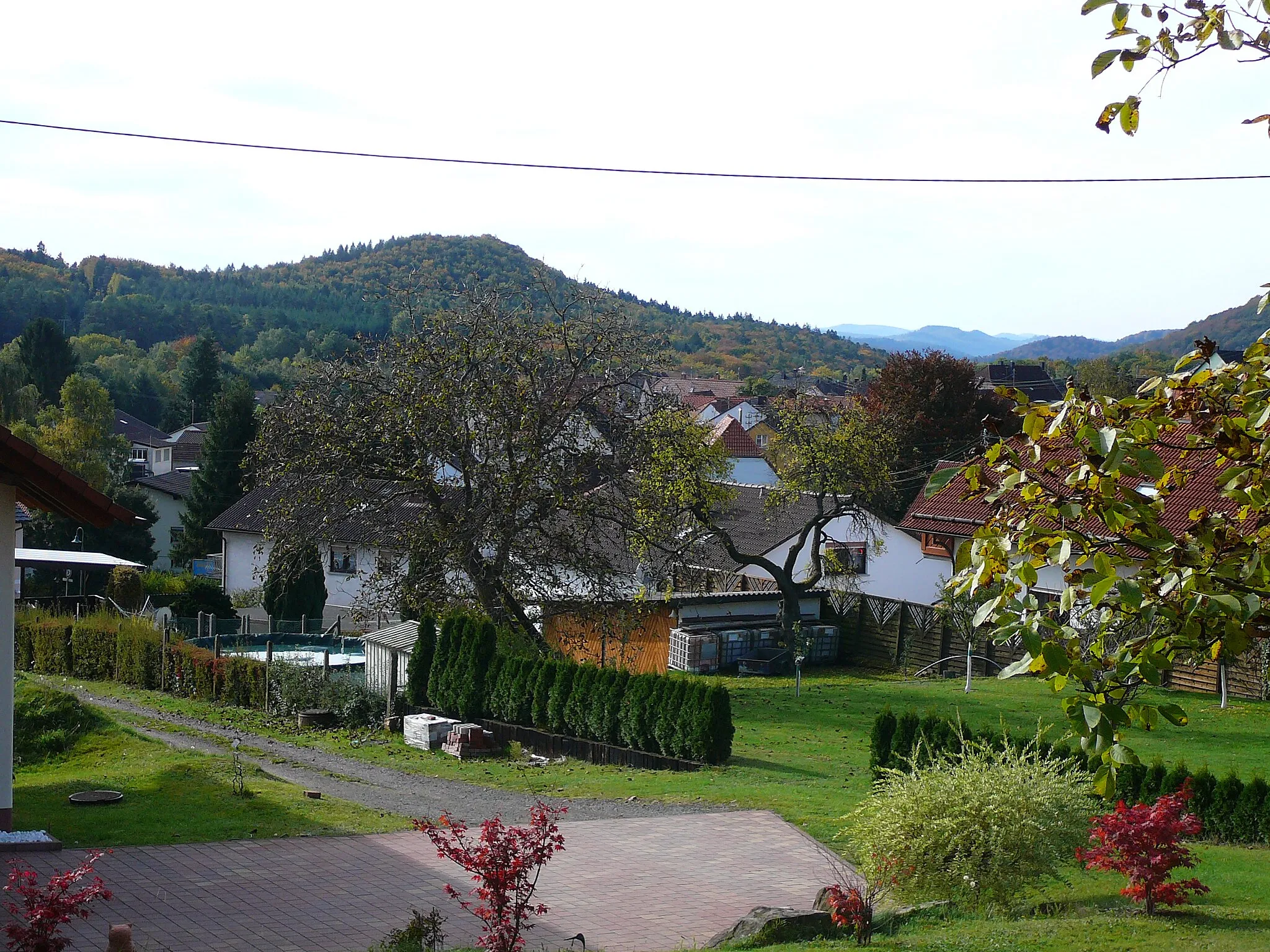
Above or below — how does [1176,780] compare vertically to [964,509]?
below

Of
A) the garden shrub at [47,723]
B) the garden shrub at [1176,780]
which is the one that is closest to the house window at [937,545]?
the garden shrub at [1176,780]

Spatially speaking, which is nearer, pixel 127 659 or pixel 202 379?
pixel 127 659

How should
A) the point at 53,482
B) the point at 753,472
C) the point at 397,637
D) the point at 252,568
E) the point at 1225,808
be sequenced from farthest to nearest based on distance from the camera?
the point at 753,472 < the point at 252,568 < the point at 397,637 < the point at 1225,808 < the point at 53,482

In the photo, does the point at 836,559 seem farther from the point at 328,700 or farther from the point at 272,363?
the point at 272,363

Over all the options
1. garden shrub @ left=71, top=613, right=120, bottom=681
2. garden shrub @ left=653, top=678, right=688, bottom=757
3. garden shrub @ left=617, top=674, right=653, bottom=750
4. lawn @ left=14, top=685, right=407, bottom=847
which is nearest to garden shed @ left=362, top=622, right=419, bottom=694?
garden shrub @ left=617, top=674, right=653, bottom=750

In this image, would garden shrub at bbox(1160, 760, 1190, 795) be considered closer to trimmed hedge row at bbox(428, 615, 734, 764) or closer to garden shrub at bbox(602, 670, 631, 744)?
trimmed hedge row at bbox(428, 615, 734, 764)

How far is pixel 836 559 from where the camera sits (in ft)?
110

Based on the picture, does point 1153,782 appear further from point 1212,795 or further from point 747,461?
point 747,461

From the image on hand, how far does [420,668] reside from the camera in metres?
21.8

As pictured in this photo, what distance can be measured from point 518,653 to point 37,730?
7.92 m

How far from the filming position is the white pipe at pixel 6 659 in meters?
9.69

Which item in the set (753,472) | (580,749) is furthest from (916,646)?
(753,472)

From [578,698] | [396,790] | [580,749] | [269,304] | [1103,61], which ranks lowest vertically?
[580,749]

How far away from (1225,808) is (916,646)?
673 inches
